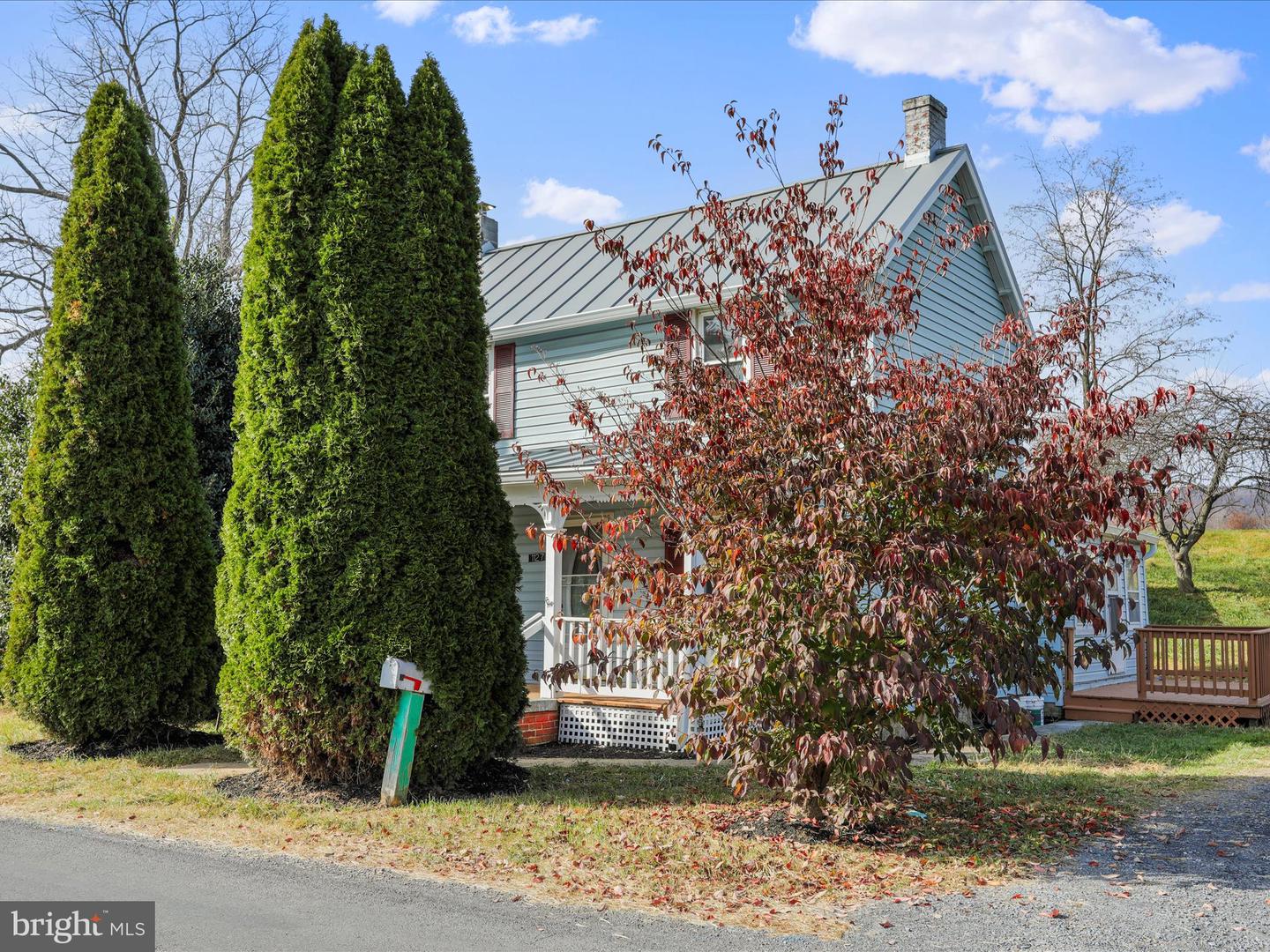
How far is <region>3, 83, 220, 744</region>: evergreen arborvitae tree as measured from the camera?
33.8 feet

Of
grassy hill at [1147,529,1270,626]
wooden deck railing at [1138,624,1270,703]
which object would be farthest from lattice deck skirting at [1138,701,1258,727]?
grassy hill at [1147,529,1270,626]

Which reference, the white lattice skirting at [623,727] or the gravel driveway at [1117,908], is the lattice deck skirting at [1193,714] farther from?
the gravel driveway at [1117,908]

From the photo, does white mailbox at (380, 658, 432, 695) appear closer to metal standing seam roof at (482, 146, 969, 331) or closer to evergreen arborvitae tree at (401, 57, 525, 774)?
evergreen arborvitae tree at (401, 57, 525, 774)

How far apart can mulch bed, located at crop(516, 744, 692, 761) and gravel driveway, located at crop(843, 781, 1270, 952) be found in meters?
5.02

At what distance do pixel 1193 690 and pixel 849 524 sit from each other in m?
10.7

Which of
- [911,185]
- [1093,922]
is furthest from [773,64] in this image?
[1093,922]

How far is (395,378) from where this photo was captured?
8.32m

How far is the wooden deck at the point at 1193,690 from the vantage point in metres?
14.2

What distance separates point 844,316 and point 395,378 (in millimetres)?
3550

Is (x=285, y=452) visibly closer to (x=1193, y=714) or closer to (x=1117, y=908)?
(x=1117, y=908)

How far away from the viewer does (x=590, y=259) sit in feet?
53.0

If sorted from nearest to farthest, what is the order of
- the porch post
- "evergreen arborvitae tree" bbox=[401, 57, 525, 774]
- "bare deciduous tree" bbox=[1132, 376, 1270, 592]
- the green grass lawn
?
1. the green grass lawn
2. "evergreen arborvitae tree" bbox=[401, 57, 525, 774]
3. the porch post
4. "bare deciduous tree" bbox=[1132, 376, 1270, 592]

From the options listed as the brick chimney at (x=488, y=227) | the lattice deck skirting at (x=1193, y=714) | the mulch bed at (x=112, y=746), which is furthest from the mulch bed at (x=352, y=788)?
the brick chimney at (x=488, y=227)

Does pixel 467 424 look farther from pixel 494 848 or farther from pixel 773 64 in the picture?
pixel 773 64
